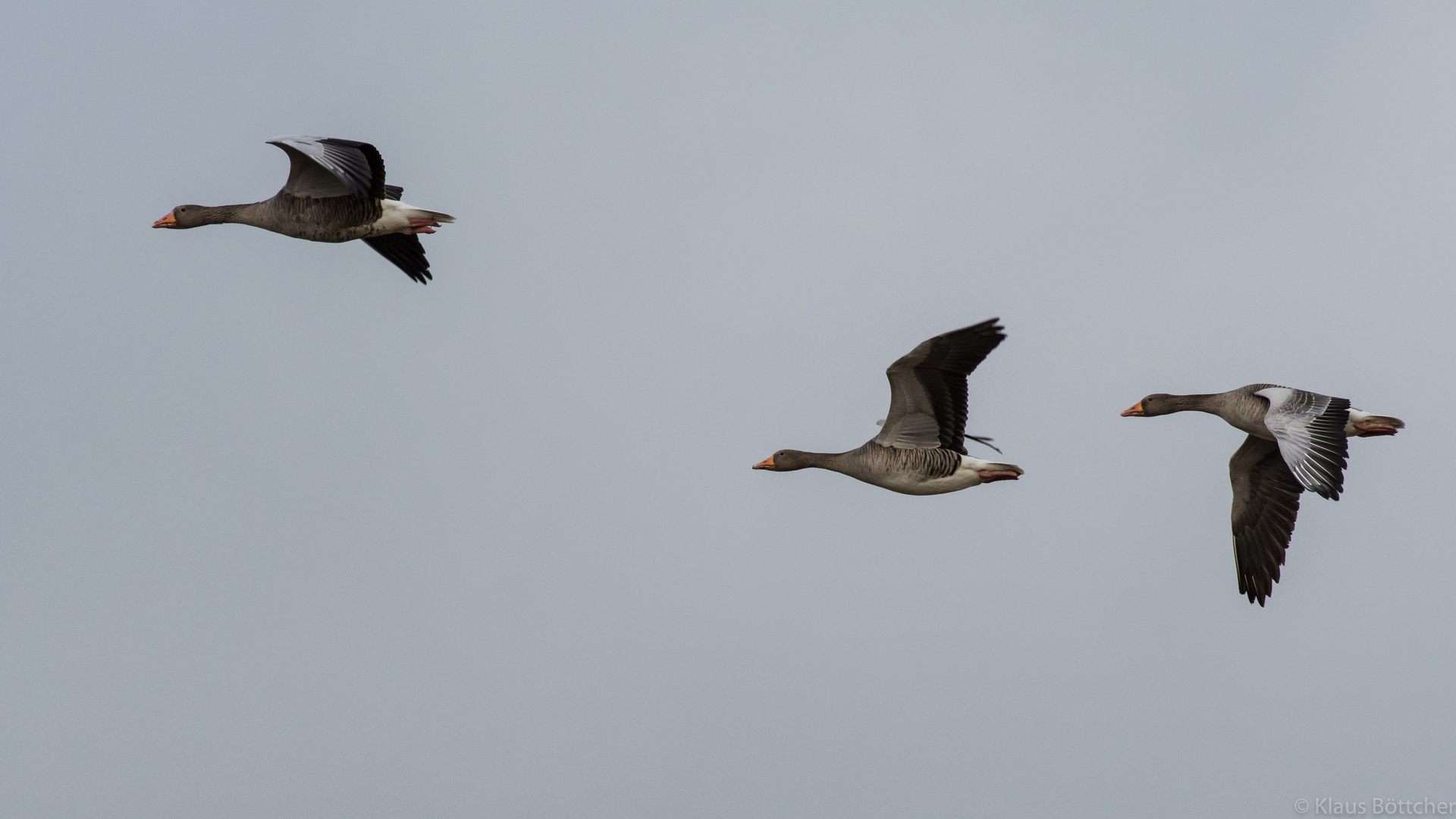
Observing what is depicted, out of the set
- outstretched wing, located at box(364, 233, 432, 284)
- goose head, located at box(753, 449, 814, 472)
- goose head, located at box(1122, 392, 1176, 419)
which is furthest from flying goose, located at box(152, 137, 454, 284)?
goose head, located at box(1122, 392, 1176, 419)

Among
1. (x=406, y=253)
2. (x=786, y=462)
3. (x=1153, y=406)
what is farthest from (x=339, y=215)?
(x=1153, y=406)

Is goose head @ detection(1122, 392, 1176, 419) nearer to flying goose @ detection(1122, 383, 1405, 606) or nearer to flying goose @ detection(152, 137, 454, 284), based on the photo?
flying goose @ detection(1122, 383, 1405, 606)

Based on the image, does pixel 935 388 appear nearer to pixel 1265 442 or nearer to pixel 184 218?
pixel 1265 442

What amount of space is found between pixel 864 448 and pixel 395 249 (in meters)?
6.57

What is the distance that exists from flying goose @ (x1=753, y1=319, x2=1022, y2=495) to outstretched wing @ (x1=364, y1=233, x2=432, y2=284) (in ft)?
19.5

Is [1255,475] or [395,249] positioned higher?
[395,249]

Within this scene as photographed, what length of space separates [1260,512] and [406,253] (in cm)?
1116

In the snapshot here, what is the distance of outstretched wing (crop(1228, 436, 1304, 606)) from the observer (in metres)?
18.8

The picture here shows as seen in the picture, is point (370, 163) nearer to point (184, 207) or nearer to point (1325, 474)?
point (184, 207)

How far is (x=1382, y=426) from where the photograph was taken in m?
17.7

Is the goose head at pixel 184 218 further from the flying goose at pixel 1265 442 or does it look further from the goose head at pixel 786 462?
the flying goose at pixel 1265 442

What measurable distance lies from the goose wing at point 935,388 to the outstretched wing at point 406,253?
248 inches

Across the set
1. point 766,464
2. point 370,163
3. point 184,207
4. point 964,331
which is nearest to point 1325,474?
point 964,331

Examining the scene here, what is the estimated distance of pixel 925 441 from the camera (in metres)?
16.4
